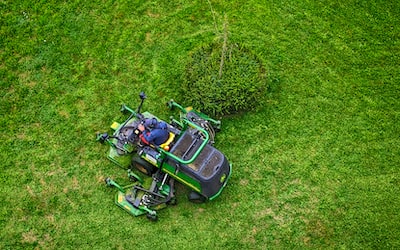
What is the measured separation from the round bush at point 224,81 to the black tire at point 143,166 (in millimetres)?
1727

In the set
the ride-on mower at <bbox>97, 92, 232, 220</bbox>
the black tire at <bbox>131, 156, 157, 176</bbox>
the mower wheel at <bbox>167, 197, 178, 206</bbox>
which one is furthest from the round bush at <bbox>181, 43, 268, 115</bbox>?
the mower wheel at <bbox>167, 197, 178, 206</bbox>

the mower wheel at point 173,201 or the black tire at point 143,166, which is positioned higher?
the black tire at point 143,166

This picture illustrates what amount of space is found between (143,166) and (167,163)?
664 millimetres

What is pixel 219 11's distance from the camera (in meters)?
12.0

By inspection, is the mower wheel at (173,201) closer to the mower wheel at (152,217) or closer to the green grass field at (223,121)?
the green grass field at (223,121)

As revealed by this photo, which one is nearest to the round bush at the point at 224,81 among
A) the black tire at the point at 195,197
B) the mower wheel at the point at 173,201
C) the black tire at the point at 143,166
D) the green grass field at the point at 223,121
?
the green grass field at the point at 223,121

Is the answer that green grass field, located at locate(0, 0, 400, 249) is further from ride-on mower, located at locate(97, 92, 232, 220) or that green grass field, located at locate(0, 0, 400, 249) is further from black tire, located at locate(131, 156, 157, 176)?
black tire, located at locate(131, 156, 157, 176)

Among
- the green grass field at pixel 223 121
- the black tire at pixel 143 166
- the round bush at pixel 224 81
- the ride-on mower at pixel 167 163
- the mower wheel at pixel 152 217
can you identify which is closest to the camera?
the ride-on mower at pixel 167 163

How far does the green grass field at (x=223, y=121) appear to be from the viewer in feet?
30.7

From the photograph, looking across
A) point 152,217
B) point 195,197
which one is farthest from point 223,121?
point 152,217

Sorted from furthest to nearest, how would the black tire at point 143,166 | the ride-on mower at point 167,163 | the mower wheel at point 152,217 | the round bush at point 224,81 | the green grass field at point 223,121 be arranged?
the round bush at point 224,81, the black tire at point 143,166, the green grass field at point 223,121, the mower wheel at point 152,217, the ride-on mower at point 167,163

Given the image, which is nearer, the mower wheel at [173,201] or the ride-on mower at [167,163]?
the ride-on mower at [167,163]

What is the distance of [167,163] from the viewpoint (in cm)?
912

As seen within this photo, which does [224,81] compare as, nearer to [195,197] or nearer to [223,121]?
[223,121]
